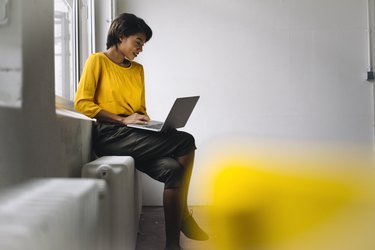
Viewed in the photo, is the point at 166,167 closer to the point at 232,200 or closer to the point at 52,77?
the point at 232,200

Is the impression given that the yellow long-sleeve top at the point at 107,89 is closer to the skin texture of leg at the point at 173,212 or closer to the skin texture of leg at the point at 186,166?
the skin texture of leg at the point at 186,166

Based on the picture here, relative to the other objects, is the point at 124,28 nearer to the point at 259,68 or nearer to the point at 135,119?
the point at 135,119

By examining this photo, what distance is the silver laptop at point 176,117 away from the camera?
69.1 inches

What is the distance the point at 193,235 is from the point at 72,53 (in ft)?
3.83

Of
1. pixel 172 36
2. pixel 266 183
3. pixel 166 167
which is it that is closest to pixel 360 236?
pixel 266 183

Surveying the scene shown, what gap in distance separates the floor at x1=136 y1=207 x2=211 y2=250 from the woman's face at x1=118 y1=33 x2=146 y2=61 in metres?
0.92

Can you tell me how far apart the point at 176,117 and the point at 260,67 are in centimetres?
161

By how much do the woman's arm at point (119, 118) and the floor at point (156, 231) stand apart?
643 mm

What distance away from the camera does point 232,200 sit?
1.89 meters

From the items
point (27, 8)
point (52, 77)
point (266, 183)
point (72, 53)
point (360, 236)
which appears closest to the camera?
point (27, 8)

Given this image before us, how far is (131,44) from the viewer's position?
197 cm

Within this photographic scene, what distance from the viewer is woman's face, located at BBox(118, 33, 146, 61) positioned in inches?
77.7

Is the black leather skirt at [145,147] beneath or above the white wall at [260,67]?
beneath

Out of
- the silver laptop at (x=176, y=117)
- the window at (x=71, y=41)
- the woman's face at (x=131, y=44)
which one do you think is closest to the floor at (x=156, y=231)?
the silver laptop at (x=176, y=117)
